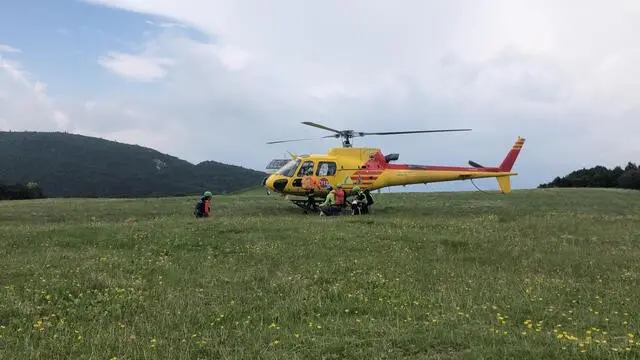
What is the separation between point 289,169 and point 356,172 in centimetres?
328

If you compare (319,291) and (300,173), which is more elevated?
(300,173)

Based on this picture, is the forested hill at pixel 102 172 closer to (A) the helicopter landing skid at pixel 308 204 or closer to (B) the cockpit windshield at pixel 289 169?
(A) the helicopter landing skid at pixel 308 204

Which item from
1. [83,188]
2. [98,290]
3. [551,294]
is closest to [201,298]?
[98,290]

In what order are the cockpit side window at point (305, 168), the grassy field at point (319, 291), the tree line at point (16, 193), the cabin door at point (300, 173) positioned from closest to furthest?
the grassy field at point (319, 291) < the cabin door at point (300, 173) < the cockpit side window at point (305, 168) < the tree line at point (16, 193)

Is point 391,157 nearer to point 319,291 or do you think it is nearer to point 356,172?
point 356,172

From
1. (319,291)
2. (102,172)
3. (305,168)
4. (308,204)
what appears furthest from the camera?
(102,172)

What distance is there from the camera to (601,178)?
60.3m

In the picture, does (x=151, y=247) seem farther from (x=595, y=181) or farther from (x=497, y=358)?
(x=595, y=181)

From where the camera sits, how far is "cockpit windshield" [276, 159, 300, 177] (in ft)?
91.1

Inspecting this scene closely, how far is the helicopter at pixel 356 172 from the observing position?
27797 mm

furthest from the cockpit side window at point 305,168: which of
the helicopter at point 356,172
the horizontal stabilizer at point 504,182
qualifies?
the horizontal stabilizer at point 504,182

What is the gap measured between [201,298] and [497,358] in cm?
521

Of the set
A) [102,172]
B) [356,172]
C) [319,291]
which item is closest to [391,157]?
[356,172]

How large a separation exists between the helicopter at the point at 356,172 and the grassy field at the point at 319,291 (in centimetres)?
842
